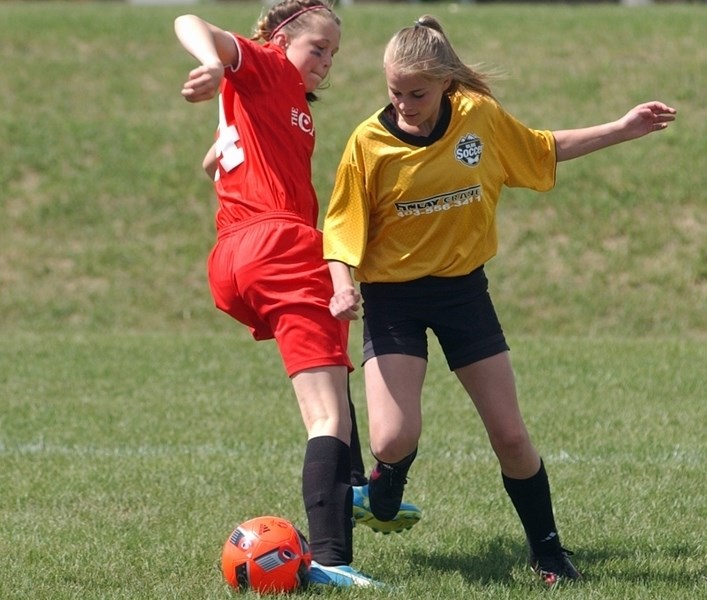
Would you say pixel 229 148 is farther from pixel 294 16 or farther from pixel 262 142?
pixel 294 16

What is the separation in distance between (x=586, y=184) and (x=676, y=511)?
769cm

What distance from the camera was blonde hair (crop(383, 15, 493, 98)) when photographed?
4477 mm

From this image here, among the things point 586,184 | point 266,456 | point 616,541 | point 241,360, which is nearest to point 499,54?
point 586,184

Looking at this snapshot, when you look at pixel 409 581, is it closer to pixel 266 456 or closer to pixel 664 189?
pixel 266 456

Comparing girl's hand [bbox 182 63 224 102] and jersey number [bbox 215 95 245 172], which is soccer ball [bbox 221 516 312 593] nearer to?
jersey number [bbox 215 95 245 172]

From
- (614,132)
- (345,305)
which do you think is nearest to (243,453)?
(345,305)

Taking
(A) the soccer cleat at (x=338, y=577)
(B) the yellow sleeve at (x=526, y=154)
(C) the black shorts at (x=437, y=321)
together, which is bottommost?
(A) the soccer cleat at (x=338, y=577)

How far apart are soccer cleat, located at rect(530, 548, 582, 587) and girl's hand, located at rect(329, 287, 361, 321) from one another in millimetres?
1258

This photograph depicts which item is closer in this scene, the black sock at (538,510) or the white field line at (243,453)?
the black sock at (538,510)

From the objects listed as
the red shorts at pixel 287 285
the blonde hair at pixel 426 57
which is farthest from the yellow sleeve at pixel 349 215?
the blonde hair at pixel 426 57

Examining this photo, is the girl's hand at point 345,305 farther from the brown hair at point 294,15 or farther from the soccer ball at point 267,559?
the brown hair at point 294,15

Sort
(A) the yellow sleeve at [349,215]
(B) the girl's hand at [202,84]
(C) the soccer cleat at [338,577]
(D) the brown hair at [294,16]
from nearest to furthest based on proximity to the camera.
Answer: (B) the girl's hand at [202,84]
(C) the soccer cleat at [338,577]
(A) the yellow sleeve at [349,215]
(D) the brown hair at [294,16]

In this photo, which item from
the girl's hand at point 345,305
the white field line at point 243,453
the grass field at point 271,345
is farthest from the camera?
the white field line at point 243,453

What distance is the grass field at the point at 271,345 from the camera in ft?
17.2
